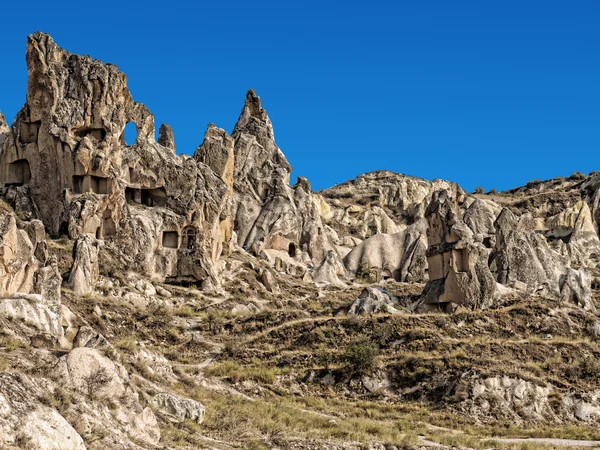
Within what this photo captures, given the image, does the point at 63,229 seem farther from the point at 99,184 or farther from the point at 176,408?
the point at 176,408

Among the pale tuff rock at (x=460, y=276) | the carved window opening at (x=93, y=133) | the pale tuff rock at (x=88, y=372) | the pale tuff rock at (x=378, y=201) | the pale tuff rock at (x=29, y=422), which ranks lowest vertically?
the pale tuff rock at (x=29, y=422)

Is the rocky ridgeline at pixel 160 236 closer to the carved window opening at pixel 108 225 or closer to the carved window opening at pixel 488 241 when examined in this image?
the carved window opening at pixel 108 225

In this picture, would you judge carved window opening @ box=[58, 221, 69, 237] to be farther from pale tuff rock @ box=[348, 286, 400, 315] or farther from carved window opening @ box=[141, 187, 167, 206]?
pale tuff rock @ box=[348, 286, 400, 315]

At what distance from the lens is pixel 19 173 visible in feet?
173

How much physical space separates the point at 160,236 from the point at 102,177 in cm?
495

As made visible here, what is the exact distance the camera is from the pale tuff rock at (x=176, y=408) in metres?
18.5

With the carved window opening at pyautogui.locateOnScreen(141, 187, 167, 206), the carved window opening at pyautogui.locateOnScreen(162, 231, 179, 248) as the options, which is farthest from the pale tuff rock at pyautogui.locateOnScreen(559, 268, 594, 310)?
the carved window opening at pyautogui.locateOnScreen(141, 187, 167, 206)

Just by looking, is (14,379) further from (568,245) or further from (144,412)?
(568,245)

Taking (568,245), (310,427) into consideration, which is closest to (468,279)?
(310,427)

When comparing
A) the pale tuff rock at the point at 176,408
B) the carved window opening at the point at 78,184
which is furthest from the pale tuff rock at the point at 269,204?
the pale tuff rock at the point at 176,408

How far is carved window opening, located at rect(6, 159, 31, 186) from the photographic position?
52.6 meters

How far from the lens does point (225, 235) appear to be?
55.3 metres

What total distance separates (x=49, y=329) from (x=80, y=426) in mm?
11279

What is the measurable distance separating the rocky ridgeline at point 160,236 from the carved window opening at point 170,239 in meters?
0.08
